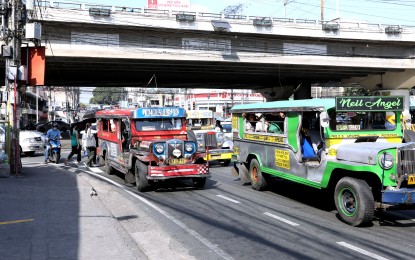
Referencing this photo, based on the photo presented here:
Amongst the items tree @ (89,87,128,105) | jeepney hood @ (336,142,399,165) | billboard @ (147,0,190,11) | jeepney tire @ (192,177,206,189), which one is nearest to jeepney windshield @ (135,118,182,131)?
jeepney tire @ (192,177,206,189)

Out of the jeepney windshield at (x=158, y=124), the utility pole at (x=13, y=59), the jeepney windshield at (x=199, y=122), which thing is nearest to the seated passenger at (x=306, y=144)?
the jeepney windshield at (x=158, y=124)

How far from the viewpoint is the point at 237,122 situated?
12539 millimetres

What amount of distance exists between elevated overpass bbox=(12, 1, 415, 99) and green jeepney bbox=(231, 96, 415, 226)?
18.2 metres

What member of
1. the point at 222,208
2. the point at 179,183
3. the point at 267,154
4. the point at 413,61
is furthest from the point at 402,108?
the point at 413,61

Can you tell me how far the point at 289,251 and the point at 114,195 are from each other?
18.2ft

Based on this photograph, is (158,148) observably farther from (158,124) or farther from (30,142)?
(30,142)

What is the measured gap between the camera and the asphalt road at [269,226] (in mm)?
6094

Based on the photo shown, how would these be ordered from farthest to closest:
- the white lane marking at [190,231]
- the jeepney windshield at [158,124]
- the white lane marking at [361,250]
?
the jeepney windshield at [158,124] → the white lane marking at [190,231] → the white lane marking at [361,250]

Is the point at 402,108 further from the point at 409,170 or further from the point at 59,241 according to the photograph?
the point at 59,241

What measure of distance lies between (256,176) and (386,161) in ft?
15.6

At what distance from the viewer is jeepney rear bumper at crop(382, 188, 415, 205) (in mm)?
6816

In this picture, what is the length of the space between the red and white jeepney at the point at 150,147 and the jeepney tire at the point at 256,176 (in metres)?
1.26

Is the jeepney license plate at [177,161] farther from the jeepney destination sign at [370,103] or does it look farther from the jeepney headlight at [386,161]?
the jeepney headlight at [386,161]

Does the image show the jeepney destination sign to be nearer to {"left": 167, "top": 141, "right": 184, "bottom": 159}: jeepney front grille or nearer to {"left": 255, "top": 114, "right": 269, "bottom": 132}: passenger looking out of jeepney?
{"left": 255, "top": 114, "right": 269, "bottom": 132}: passenger looking out of jeepney
